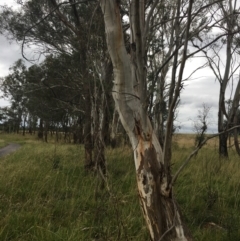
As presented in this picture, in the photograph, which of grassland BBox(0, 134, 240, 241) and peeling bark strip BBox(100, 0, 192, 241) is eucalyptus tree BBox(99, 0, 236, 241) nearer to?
peeling bark strip BBox(100, 0, 192, 241)

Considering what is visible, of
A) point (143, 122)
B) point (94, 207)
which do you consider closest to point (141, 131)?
point (143, 122)

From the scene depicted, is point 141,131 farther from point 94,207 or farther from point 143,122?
point 94,207

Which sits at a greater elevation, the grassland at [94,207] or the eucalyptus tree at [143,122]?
the eucalyptus tree at [143,122]

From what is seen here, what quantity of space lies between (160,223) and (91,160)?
4.42 meters

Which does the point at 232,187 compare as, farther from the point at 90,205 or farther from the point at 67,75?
the point at 67,75

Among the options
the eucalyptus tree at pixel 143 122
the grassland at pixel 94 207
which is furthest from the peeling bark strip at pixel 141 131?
the grassland at pixel 94 207

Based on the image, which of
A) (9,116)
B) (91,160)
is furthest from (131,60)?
(9,116)

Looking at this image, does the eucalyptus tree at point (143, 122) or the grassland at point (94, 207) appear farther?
the grassland at point (94, 207)

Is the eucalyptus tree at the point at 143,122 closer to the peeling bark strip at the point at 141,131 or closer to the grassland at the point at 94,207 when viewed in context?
the peeling bark strip at the point at 141,131

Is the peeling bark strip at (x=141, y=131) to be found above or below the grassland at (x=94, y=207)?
above

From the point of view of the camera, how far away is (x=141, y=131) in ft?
8.28

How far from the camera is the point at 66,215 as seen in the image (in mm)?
3789

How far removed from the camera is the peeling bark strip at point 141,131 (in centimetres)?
234

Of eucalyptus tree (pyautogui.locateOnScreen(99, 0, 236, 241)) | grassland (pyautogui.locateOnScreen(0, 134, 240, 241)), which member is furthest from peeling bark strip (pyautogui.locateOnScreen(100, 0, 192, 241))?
grassland (pyautogui.locateOnScreen(0, 134, 240, 241))
